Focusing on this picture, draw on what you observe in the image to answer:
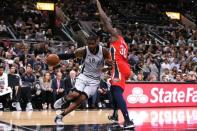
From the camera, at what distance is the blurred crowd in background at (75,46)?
581 inches

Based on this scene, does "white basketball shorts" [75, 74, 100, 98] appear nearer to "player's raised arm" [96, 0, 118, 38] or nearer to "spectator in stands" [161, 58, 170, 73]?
"player's raised arm" [96, 0, 118, 38]

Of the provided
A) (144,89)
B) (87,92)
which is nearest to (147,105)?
(144,89)

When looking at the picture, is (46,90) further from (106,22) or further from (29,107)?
(106,22)

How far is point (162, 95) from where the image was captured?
15.5 meters

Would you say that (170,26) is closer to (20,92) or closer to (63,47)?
(63,47)

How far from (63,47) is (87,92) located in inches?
420

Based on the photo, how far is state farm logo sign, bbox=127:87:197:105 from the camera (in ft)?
49.5

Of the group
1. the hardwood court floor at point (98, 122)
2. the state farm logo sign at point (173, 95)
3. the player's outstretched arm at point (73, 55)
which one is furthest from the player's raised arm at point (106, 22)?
the state farm logo sign at point (173, 95)

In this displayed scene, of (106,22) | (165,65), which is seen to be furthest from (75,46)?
(106,22)

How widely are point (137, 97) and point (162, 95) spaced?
915mm

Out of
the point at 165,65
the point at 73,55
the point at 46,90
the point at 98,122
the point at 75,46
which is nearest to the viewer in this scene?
the point at 73,55

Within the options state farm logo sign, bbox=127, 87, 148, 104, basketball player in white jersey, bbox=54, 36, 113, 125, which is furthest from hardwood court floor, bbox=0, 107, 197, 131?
state farm logo sign, bbox=127, 87, 148, 104

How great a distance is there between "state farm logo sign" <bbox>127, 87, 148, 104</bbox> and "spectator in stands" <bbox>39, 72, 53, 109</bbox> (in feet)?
7.92

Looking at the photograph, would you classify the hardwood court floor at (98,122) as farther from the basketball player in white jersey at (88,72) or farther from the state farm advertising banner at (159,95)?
the state farm advertising banner at (159,95)
